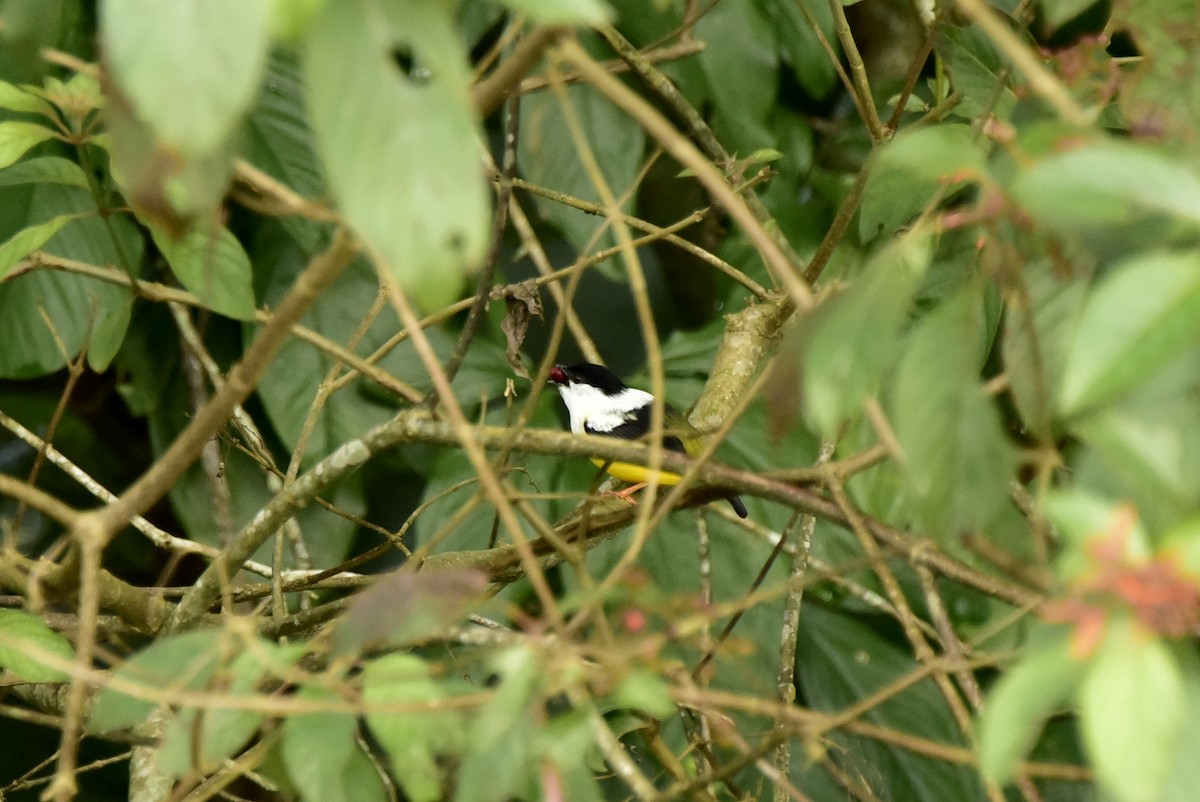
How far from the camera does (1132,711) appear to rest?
0.56 metres

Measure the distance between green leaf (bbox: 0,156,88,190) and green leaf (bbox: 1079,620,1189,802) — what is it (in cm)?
138

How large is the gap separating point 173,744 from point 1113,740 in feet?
1.88

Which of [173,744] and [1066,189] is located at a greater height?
[1066,189]

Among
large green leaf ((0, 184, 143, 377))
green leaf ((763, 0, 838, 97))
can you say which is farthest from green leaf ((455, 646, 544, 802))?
green leaf ((763, 0, 838, 97))

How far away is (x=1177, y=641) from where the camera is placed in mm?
635

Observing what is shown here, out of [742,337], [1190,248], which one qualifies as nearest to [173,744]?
[1190,248]

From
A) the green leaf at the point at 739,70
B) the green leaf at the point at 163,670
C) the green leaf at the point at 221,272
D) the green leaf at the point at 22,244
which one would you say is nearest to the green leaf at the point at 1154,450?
the green leaf at the point at 163,670

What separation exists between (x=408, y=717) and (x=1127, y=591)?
0.43 metres

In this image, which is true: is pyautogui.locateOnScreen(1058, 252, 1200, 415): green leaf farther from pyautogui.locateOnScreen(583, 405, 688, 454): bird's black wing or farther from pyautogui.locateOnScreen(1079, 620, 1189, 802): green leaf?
pyautogui.locateOnScreen(583, 405, 688, 454): bird's black wing

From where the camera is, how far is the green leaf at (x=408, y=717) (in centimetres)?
77

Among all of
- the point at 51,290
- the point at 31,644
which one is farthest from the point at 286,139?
the point at 31,644

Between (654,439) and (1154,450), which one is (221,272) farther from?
(1154,450)

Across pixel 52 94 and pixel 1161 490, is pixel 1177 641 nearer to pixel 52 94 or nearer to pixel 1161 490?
pixel 1161 490

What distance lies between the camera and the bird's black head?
9.06ft
